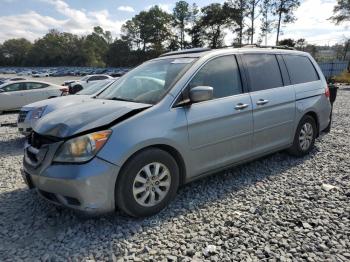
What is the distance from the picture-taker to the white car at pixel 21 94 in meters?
13.6

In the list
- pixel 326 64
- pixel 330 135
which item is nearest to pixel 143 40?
pixel 326 64

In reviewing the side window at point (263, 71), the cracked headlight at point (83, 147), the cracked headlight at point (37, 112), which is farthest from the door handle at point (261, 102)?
the cracked headlight at point (37, 112)

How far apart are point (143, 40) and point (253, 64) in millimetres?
88108

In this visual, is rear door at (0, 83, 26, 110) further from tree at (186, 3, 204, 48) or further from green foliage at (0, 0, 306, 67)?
tree at (186, 3, 204, 48)

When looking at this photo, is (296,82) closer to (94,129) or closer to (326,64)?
(94,129)

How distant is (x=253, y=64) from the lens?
4.68 meters

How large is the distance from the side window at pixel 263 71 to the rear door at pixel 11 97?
38.1 ft

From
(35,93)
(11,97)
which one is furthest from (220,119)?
(11,97)

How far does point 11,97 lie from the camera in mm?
13617

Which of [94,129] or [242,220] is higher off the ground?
[94,129]

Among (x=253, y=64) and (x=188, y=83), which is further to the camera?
(x=253, y=64)

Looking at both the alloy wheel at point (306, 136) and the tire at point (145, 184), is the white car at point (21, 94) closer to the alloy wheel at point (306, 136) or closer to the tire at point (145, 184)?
the alloy wheel at point (306, 136)

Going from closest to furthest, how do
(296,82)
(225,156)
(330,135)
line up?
1. (225,156)
2. (296,82)
3. (330,135)

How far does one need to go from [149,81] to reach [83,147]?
4.64 ft
